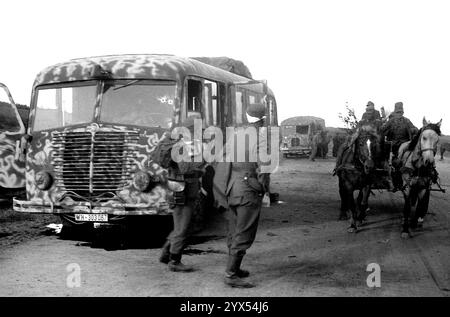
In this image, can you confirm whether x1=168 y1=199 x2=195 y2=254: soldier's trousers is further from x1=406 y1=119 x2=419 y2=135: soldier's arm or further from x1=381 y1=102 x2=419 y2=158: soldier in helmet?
x1=406 y1=119 x2=419 y2=135: soldier's arm

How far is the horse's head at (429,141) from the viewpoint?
9344 millimetres

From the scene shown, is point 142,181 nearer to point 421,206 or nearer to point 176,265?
point 176,265

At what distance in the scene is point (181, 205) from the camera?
22.1 feet

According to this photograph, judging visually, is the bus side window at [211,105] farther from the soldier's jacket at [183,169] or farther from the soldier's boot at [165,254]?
the soldier's boot at [165,254]

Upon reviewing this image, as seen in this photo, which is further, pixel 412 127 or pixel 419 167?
pixel 412 127

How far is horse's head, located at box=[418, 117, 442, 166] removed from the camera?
30.7 feet

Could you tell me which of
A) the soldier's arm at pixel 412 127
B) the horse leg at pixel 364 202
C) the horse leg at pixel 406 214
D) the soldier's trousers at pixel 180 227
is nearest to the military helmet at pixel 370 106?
the soldier's arm at pixel 412 127

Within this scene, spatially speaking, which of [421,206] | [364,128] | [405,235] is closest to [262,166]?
[405,235]

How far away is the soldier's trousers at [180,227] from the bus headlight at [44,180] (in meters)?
→ 2.61

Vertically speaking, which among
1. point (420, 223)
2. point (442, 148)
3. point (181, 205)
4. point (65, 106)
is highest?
point (65, 106)

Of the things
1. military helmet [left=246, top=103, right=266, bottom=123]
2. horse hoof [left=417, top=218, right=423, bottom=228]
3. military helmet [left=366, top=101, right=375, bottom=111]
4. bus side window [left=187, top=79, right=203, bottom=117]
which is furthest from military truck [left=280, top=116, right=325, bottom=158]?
military helmet [left=246, top=103, right=266, bottom=123]

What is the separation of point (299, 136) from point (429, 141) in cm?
3148
